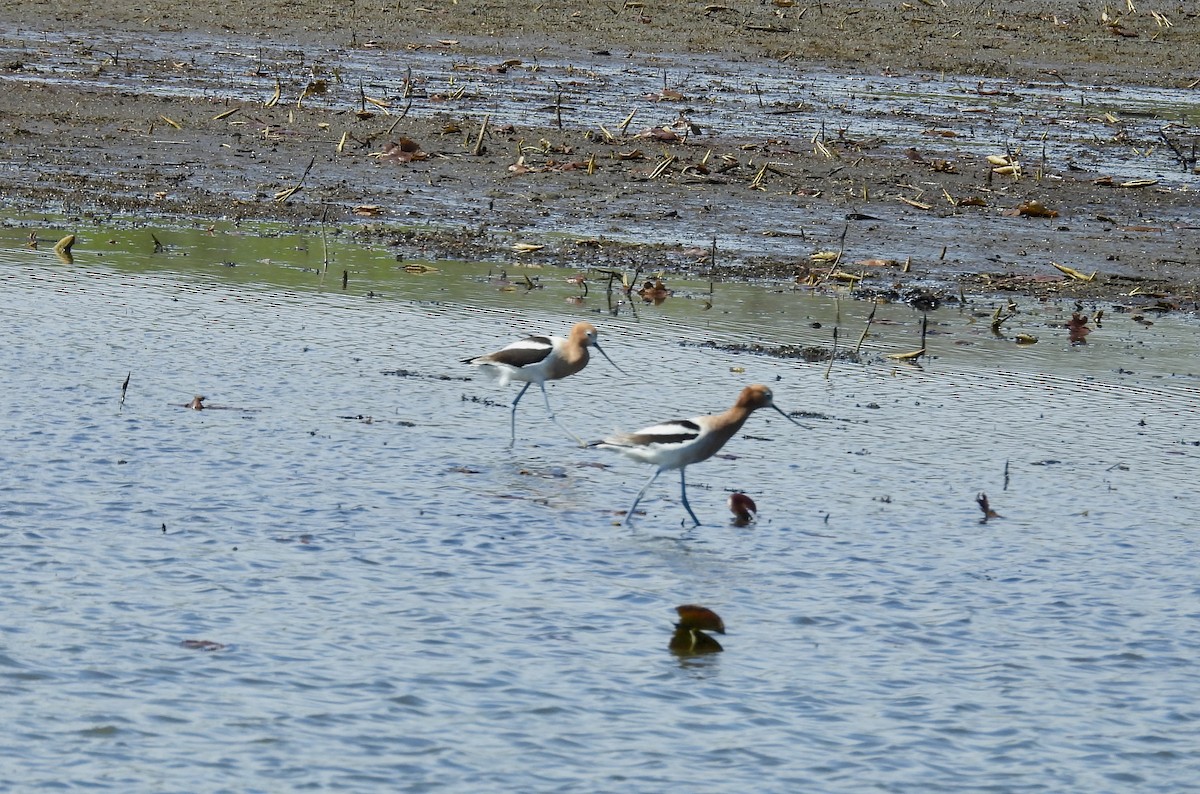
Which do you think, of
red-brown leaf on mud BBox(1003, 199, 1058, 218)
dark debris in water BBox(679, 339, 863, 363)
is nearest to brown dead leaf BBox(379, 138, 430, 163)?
red-brown leaf on mud BBox(1003, 199, 1058, 218)

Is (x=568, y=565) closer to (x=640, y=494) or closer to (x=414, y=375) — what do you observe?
(x=640, y=494)

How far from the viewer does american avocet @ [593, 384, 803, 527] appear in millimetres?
8891

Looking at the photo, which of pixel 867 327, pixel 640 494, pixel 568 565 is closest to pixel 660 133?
pixel 867 327

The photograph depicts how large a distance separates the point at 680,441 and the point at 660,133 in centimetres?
1281

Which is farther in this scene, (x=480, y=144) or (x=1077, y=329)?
(x=480, y=144)

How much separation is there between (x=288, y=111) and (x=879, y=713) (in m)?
17.2

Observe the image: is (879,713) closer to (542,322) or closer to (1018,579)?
(1018,579)

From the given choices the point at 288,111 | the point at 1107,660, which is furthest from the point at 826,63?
the point at 1107,660

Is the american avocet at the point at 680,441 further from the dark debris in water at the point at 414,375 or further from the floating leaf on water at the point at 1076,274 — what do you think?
the floating leaf on water at the point at 1076,274

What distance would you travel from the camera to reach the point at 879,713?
6.65 metres

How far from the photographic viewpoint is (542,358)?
35.3 feet

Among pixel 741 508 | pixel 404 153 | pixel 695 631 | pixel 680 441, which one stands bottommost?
pixel 695 631

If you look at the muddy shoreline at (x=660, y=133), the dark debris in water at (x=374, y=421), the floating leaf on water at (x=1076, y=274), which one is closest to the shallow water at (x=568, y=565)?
the dark debris in water at (x=374, y=421)

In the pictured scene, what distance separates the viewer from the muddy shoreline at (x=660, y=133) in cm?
1678
